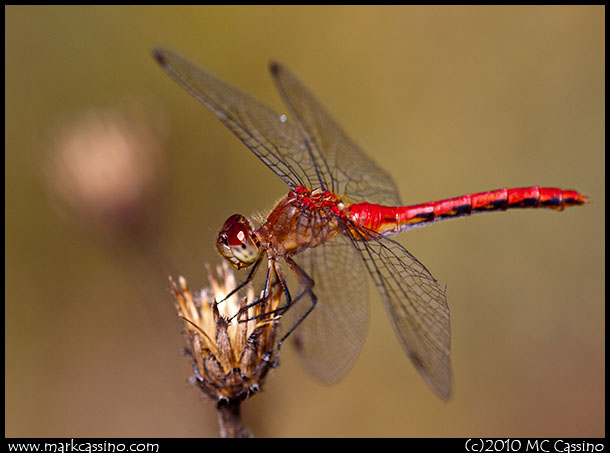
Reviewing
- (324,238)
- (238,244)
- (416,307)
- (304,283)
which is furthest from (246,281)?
(416,307)

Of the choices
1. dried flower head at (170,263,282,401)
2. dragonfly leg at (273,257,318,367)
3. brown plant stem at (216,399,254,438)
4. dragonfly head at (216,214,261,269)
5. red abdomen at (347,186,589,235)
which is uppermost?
red abdomen at (347,186,589,235)

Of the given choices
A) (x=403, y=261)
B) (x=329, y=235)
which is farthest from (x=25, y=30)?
(x=403, y=261)

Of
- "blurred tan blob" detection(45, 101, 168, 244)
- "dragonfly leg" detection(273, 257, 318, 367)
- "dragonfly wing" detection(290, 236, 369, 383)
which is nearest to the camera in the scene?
"dragonfly leg" detection(273, 257, 318, 367)

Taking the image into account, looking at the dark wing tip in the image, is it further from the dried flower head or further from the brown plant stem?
the brown plant stem

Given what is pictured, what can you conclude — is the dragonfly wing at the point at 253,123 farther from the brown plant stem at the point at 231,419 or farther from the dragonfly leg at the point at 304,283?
the brown plant stem at the point at 231,419

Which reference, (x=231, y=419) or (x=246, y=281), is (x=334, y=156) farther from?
(x=231, y=419)

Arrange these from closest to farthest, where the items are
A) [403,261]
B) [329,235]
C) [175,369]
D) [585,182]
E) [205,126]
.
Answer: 1. [403,261]
2. [329,235]
3. [175,369]
4. [585,182]
5. [205,126]

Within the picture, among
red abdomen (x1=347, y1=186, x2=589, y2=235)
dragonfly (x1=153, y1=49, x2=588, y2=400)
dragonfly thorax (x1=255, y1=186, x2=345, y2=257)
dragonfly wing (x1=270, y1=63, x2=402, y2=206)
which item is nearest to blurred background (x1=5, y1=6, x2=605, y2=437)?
dragonfly (x1=153, y1=49, x2=588, y2=400)

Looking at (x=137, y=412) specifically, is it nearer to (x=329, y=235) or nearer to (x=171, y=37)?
(x=329, y=235)
